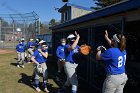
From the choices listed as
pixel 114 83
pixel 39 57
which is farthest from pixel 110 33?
pixel 114 83

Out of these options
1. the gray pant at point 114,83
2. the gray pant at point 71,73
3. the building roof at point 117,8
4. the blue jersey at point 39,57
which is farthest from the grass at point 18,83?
the gray pant at point 114,83

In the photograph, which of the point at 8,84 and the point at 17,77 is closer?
the point at 8,84

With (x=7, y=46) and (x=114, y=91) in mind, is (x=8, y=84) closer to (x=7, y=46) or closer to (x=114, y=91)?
(x=114, y=91)

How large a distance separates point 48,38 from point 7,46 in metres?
13.3

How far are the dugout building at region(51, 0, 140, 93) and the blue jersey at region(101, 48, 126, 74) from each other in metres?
1.39

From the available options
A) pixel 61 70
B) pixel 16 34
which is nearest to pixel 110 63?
pixel 61 70

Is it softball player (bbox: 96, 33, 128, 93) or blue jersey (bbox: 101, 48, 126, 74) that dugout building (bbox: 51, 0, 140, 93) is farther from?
blue jersey (bbox: 101, 48, 126, 74)

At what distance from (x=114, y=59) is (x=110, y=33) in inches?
131

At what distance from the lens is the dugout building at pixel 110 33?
797 centimetres

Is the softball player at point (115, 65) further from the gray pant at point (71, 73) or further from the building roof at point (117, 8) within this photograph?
the gray pant at point (71, 73)

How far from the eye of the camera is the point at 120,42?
619 centimetres

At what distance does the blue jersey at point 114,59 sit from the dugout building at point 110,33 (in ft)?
4.55

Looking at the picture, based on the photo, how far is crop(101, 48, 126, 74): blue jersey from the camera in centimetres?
624

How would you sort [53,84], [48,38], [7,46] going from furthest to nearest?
[7,46]
[48,38]
[53,84]
